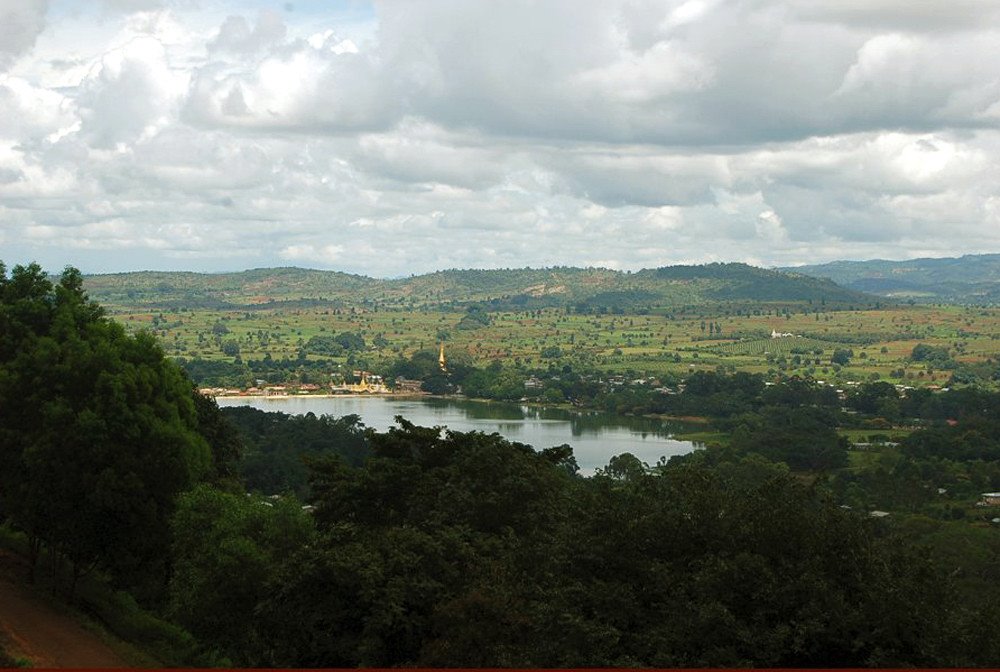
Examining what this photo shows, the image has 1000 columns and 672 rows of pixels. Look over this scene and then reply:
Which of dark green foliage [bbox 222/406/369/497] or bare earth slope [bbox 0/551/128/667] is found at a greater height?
bare earth slope [bbox 0/551/128/667]

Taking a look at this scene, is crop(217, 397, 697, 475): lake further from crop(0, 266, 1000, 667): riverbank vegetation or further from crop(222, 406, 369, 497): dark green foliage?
crop(0, 266, 1000, 667): riverbank vegetation

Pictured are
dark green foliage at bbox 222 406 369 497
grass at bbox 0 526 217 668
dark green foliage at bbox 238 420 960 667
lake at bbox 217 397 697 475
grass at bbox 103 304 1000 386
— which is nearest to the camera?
dark green foliage at bbox 238 420 960 667

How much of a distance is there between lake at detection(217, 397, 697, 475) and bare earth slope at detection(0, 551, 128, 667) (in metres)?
42.1

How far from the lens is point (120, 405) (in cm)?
2078

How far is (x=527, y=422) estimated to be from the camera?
295 ft

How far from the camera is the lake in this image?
75.3 metres

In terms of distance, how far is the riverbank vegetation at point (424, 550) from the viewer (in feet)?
50.2

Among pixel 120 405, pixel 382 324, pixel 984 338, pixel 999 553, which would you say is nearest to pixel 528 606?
pixel 120 405

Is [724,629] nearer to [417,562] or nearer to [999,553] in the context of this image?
[417,562]

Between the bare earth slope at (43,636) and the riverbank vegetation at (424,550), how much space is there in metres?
1.08

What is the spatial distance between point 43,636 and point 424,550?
5893 millimetres

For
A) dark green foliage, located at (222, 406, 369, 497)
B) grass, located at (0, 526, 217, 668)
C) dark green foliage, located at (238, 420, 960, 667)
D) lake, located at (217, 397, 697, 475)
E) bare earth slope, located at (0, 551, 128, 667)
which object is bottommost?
lake, located at (217, 397, 697, 475)

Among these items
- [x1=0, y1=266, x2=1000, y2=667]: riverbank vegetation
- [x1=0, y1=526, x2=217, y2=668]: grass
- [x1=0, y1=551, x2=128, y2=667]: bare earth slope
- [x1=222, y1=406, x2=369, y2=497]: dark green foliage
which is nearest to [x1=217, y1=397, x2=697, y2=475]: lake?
[x1=222, y1=406, x2=369, y2=497]: dark green foliage

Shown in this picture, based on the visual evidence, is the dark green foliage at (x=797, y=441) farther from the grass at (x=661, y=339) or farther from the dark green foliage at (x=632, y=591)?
the dark green foliage at (x=632, y=591)
